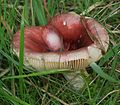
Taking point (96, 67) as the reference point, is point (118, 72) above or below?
below

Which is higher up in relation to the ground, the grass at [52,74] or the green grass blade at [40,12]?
the green grass blade at [40,12]

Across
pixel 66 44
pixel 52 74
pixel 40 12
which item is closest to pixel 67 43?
pixel 66 44

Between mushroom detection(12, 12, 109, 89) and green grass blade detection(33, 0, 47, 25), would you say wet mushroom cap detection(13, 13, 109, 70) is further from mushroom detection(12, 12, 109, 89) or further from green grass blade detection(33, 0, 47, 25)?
green grass blade detection(33, 0, 47, 25)

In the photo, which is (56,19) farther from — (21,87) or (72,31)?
(21,87)

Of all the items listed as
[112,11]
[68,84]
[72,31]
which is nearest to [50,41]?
[72,31]

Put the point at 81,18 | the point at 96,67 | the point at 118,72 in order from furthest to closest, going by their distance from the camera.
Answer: the point at 118,72 → the point at 81,18 → the point at 96,67

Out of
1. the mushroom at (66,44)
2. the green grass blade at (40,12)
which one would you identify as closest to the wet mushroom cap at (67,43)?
the mushroom at (66,44)

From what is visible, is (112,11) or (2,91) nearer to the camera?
(2,91)

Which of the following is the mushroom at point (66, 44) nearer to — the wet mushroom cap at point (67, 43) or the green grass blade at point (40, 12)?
the wet mushroom cap at point (67, 43)
